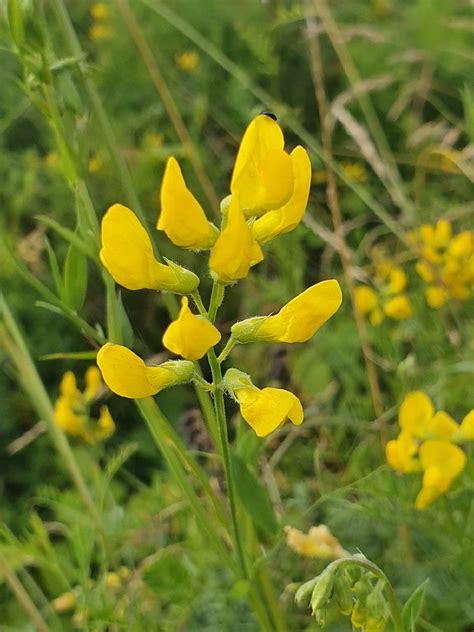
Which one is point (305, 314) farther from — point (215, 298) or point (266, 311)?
point (266, 311)

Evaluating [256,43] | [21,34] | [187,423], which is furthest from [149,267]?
[256,43]

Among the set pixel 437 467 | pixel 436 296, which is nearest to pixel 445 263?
pixel 436 296

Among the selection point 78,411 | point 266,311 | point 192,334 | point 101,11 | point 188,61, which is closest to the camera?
point 192,334

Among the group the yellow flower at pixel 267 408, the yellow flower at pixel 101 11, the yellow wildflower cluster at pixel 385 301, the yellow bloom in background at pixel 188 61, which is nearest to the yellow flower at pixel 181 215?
the yellow flower at pixel 267 408

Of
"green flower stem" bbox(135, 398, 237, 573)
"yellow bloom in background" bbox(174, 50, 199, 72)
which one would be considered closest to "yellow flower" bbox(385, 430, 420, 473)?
"green flower stem" bbox(135, 398, 237, 573)

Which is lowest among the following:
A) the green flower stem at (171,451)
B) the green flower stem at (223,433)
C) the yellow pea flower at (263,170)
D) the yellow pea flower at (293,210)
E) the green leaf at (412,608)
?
the green leaf at (412,608)

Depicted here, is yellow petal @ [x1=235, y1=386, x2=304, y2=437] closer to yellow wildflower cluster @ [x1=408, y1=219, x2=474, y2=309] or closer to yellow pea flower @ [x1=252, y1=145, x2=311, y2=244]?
yellow pea flower @ [x1=252, y1=145, x2=311, y2=244]

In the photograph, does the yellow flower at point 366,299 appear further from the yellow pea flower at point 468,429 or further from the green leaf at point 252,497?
the green leaf at point 252,497
